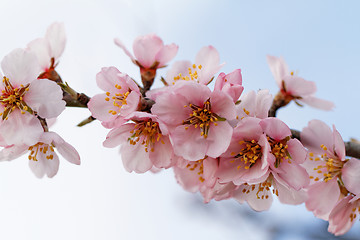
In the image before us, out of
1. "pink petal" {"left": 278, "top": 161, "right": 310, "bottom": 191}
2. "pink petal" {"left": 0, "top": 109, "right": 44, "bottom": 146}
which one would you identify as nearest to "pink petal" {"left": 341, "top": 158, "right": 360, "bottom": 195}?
"pink petal" {"left": 278, "top": 161, "right": 310, "bottom": 191}

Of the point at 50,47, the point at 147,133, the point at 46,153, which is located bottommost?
the point at 46,153

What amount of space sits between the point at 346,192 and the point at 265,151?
0.54 meters

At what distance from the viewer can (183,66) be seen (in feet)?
6.79

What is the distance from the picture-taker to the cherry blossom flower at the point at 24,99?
5.21 feet

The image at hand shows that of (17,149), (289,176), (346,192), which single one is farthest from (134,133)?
(346,192)

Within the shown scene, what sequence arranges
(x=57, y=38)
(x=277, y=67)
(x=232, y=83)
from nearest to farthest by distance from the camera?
(x=232, y=83), (x=57, y=38), (x=277, y=67)

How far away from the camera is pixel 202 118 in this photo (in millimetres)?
1654

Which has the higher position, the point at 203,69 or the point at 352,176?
the point at 203,69

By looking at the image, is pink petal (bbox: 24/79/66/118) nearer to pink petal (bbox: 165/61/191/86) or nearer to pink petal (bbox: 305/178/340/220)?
pink petal (bbox: 165/61/191/86)

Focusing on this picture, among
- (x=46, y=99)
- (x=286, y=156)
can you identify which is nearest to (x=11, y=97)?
(x=46, y=99)

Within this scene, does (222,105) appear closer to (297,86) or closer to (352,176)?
(352,176)

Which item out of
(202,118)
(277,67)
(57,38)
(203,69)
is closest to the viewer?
(202,118)

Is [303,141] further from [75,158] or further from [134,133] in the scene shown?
[75,158]

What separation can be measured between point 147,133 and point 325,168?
78 cm
